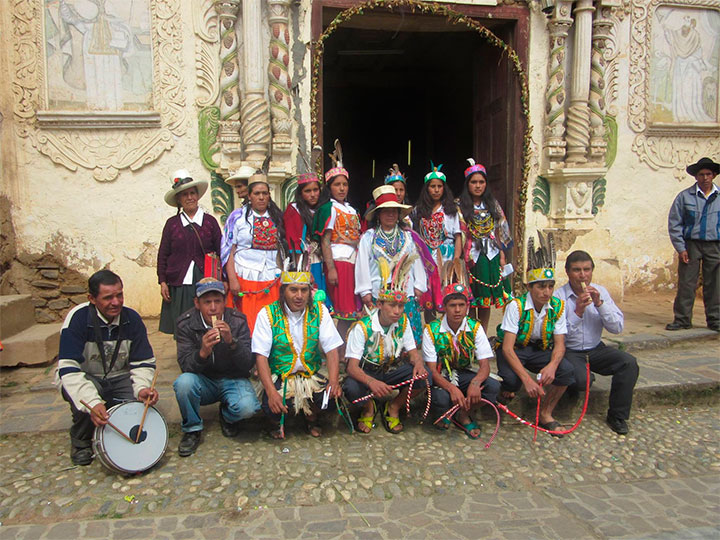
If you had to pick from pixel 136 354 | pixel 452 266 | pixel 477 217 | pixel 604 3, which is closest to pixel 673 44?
pixel 604 3

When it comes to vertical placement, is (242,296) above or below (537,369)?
above

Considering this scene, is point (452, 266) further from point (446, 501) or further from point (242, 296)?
point (446, 501)

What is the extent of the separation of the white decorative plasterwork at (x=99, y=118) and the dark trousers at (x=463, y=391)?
13.5ft

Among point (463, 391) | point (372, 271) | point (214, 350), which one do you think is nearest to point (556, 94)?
point (372, 271)

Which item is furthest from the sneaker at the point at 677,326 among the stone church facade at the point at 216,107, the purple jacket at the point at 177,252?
the purple jacket at the point at 177,252

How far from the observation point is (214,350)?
341 centimetres

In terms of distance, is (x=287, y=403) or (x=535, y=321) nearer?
(x=287, y=403)

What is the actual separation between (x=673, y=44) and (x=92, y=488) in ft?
26.3

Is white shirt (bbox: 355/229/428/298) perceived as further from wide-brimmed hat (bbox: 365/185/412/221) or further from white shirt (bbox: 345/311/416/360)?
white shirt (bbox: 345/311/416/360)

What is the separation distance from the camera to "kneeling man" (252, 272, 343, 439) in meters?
3.44

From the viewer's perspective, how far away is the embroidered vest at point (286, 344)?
3.50 meters

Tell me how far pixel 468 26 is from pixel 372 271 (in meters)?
3.77

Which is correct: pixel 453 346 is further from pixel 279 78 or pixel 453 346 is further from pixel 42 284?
pixel 42 284

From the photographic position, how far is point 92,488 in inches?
114
